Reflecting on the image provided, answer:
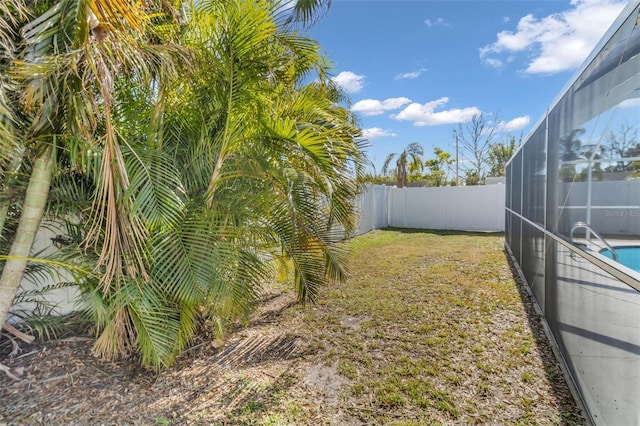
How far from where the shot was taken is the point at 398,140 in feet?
58.6

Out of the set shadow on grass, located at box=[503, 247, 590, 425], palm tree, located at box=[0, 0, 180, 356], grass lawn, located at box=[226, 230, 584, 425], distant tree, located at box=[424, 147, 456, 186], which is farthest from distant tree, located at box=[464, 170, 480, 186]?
palm tree, located at box=[0, 0, 180, 356]

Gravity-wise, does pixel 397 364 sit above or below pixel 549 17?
below

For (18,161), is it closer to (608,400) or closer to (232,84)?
(232,84)

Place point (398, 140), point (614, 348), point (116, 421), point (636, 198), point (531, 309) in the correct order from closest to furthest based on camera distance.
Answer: point (636, 198), point (614, 348), point (116, 421), point (531, 309), point (398, 140)

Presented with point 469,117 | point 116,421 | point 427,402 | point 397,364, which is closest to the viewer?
point 116,421

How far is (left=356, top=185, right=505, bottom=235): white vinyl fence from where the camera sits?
40.1ft

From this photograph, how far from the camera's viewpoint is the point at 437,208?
528 inches

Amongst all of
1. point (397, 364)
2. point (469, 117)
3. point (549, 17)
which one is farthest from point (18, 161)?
point (469, 117)

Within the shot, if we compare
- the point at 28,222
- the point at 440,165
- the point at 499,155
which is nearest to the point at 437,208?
the point at 440,165

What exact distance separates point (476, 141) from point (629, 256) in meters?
23.7

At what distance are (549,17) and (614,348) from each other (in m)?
6.80

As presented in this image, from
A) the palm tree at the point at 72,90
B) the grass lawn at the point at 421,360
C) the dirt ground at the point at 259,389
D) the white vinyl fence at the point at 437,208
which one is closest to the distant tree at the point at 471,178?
the white vinyl fence at the point at 437,208

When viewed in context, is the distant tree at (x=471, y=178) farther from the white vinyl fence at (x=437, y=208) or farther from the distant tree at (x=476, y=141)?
the white vinyl fence at (x=437, y=208)

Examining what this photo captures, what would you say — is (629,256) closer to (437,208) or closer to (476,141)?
(437,208)
